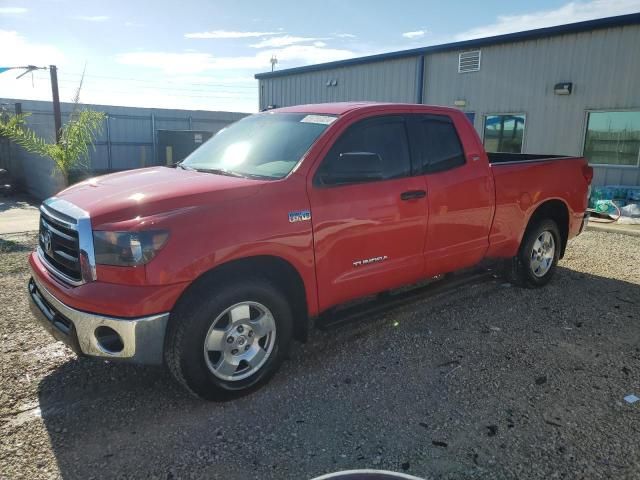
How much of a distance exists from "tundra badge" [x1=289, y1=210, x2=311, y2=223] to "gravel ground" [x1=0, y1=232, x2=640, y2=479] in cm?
116

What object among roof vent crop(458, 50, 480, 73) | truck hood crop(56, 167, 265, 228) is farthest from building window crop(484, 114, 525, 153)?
truck hood crop(56, 167, 265, 228)

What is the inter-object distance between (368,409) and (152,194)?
192 cm

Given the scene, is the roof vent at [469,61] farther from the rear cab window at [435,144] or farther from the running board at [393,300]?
the rear cab window at [435,144]

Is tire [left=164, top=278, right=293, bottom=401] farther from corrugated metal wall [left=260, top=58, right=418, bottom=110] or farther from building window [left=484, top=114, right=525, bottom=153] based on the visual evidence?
corrugated metal wall [left=260, top=58, right=418, bottom=110]

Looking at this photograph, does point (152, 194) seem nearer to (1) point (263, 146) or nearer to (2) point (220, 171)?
(2) point (220, 171)

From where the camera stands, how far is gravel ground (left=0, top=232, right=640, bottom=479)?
8.79 ft

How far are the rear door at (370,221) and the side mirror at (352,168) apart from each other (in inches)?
1.5

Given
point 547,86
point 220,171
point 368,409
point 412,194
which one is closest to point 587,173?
point 412,194

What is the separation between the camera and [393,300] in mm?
4242

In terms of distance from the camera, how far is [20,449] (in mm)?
2773

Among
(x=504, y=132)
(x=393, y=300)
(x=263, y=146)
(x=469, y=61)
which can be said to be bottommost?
(x=393, y=300)

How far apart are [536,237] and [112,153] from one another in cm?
1767

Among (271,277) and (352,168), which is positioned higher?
(352,168)

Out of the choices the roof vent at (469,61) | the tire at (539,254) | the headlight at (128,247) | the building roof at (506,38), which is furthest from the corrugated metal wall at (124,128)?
the tire at (539,254)
